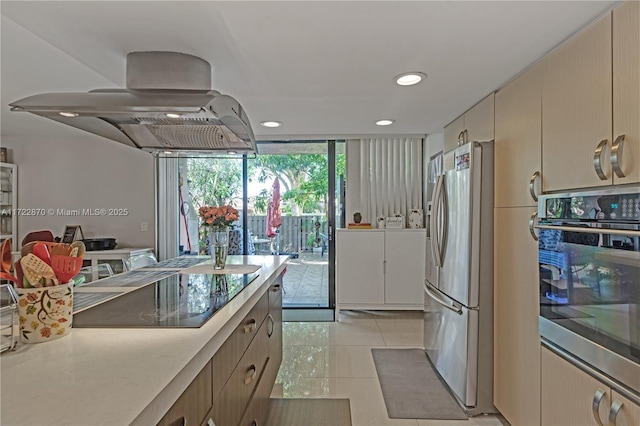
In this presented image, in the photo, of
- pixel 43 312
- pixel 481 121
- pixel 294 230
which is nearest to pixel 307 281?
pixel 294 230

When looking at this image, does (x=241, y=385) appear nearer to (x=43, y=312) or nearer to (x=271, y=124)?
(x=43, y=312)

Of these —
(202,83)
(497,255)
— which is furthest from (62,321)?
Result: (497,255)

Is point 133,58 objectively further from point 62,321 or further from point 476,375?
point 476,375

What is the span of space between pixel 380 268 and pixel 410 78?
258 cm

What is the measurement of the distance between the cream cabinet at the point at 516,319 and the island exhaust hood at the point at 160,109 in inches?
65.1

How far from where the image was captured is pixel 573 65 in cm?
154

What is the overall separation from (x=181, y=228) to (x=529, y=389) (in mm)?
4376

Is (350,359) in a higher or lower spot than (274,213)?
lower

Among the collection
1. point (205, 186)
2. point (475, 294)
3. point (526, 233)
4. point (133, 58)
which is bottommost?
point (475, 294)

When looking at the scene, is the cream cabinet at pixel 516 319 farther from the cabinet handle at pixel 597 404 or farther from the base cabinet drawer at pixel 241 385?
the base cabinet drawer at pixel 241 385

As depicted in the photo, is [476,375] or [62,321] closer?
[62,321]

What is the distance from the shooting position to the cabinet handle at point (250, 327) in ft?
5.15

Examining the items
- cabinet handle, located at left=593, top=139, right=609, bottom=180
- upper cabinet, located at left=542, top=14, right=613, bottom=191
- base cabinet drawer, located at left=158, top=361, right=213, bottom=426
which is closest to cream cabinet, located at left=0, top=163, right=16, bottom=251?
base cabinet drawer, located at left=158, top=361, right=213, bottom=426

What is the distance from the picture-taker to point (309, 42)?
1.67m
